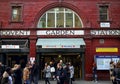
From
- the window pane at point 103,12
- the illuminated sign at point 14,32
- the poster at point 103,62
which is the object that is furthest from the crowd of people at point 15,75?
the window pane at point 103,12

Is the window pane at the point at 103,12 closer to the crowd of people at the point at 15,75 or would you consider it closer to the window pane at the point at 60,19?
the window pane at the point at 60,19

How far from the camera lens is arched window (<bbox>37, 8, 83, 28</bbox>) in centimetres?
3662

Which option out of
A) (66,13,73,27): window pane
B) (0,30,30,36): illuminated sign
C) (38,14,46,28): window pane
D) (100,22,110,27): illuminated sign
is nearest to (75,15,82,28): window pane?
(66,13,73,27): window pane

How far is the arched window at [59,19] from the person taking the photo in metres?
36.6

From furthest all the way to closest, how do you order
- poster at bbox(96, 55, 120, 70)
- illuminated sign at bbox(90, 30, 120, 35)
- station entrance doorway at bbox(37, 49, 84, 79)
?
station entrance doorway at bbox(37, 49, 84, 79), illuminated sign at bbox(90, 30, 120, 35), poster at bbox(96, 55, 120, 70)

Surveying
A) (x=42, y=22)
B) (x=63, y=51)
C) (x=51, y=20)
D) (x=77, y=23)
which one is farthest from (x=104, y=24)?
(x=42, y=22)

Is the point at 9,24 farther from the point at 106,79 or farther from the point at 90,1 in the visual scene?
the point at 106,79

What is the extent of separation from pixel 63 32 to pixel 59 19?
151 centimetres

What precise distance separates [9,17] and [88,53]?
8797 millimetres

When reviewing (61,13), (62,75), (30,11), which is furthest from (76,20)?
(62,75)

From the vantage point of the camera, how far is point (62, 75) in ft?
78.4

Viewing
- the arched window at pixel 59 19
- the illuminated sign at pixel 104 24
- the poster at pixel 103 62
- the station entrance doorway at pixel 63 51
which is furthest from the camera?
the arched window at pixel 59 19

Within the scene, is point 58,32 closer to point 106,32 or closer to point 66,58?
point 66,58

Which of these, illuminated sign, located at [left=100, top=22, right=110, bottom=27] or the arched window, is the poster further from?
the arched window
